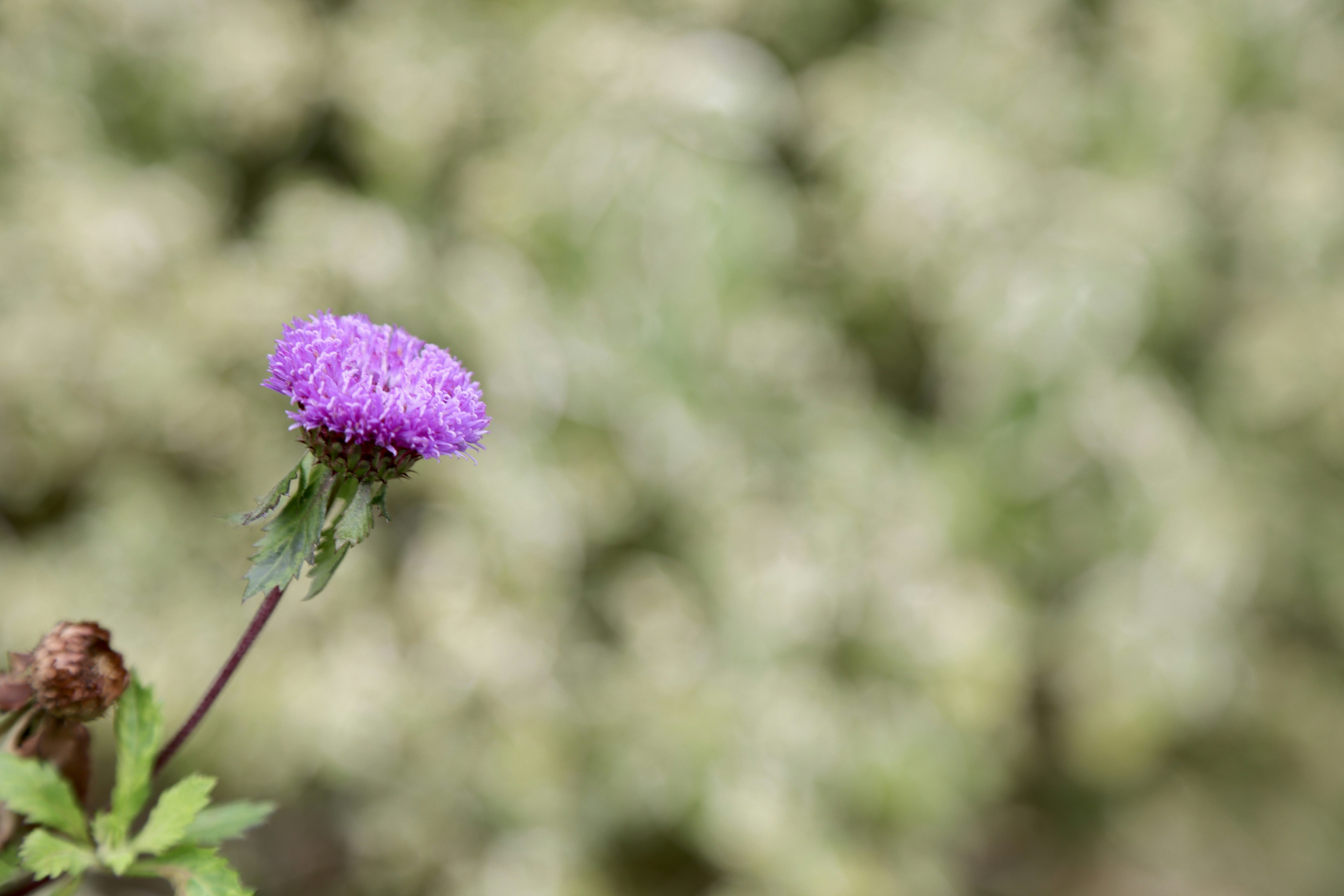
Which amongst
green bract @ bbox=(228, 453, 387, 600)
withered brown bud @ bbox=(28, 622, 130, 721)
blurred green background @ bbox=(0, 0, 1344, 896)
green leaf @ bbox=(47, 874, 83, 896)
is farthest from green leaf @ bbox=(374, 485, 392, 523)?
blurred green background @ bbox=(0, 0, 1344, 896)

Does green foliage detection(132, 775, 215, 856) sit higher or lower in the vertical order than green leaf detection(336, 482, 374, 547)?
lower

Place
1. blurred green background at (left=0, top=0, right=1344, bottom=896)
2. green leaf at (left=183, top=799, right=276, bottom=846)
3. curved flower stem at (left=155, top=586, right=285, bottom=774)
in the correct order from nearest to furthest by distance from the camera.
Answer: curved flower stem at (left=155, top=586, right=285, bottom=774) < green leaf at (left=183, top=799, right=276, bottom=846) < blurred green background at (left=0, top=0, right=1344, bottom=896)

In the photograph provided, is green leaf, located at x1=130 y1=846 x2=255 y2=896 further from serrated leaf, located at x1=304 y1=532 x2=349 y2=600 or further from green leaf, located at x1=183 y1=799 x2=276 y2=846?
serrated leaf, located at x1=304 y1=532 x2=349 y2=600

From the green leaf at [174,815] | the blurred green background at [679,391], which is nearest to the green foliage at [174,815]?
the green leaf at [174,815]

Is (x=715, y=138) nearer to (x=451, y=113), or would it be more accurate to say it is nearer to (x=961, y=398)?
(x=451, y=113)

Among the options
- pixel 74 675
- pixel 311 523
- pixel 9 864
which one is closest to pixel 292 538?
pixel 311 523

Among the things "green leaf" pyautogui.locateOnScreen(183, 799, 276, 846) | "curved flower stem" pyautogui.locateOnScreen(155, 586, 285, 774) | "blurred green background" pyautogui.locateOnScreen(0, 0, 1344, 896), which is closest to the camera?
"curved flower stem" pyautogui.locateOnScreen(155, 586, 285, 774)

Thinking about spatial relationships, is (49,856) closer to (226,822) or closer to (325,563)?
(226,822)

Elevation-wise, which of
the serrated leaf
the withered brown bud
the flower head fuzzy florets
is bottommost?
the withered brown bud
